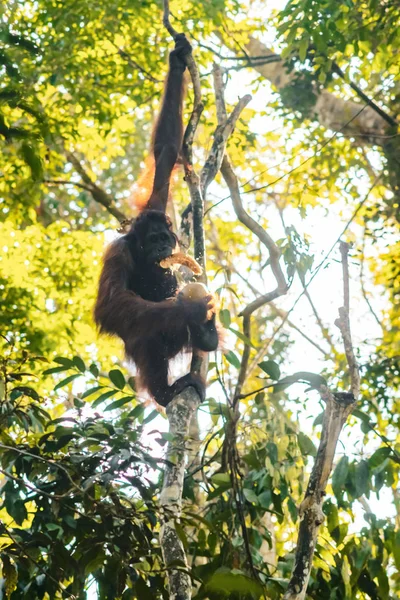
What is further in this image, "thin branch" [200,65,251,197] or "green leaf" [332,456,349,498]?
"thin branch" [200,65,251,197]

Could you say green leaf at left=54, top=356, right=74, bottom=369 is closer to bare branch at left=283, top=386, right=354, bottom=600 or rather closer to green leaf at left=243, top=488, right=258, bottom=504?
green leaf at left=243, top=488, right=258, bottom=504

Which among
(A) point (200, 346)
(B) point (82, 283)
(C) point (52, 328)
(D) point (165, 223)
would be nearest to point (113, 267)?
(D) point (165, 223)

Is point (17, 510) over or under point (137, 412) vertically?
under

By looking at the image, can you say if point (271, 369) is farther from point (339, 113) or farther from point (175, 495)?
point (339, 113)

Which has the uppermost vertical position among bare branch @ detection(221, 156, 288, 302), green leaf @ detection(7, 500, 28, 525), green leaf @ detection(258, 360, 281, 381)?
bare branch @ detection(221, 156, 288, 302)

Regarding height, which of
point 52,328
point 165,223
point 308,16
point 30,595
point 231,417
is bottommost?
point 30,595

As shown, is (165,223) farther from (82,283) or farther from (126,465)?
(82,283)

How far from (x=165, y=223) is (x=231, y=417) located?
246cm

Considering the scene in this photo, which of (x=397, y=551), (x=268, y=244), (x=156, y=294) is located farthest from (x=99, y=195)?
(x=397, y=551)

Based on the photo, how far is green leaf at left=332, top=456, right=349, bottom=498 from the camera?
3.88 m

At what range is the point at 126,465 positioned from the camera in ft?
9.82

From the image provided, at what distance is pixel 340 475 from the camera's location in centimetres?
389

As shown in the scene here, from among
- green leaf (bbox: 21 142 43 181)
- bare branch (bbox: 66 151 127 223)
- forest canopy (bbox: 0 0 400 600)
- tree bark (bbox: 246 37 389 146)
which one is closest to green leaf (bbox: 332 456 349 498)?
forest canopy (bbox: 0 0 400 600)

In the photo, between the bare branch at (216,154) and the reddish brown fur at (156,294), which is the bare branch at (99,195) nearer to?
the reddish brown fur at (156,294)
